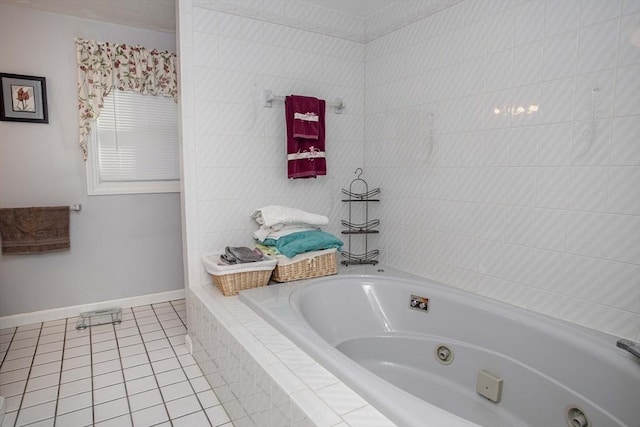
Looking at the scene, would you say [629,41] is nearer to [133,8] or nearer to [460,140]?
[460,140]

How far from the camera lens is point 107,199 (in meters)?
2.98

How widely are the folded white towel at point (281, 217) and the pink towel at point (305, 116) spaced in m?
0.49

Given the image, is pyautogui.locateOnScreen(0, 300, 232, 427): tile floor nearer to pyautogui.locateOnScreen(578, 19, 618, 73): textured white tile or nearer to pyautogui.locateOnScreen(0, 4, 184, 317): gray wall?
pyautogui.locateOnScreen(0, 4, 184, 317): gray wall

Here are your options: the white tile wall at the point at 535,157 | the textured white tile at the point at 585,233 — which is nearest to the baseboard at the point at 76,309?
the white tile wall at the point at 535,157

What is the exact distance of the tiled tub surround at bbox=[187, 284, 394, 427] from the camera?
1067 millimetres

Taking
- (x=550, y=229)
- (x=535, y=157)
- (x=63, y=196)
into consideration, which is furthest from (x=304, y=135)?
(x=63, y=196)

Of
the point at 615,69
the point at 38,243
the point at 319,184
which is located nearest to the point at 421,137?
the point at 319,184

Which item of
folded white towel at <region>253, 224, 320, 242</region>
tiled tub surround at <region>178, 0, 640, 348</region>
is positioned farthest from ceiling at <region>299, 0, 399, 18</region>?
folded white towel at <region>253, 224, 320, 242</region>

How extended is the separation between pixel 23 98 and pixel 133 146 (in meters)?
0.74

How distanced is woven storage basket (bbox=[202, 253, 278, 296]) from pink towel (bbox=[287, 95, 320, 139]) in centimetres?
85

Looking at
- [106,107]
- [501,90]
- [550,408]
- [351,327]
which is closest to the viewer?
[550,408]

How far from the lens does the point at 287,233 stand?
236 cm

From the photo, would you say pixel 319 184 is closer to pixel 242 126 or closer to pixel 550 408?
pixel 242 126

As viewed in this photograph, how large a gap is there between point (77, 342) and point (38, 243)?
79 cm
